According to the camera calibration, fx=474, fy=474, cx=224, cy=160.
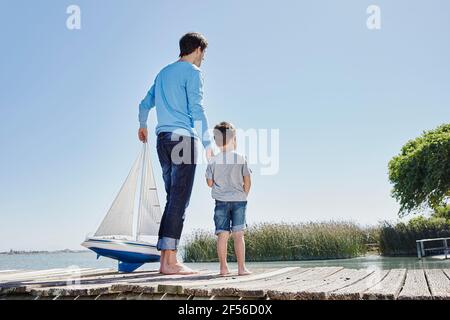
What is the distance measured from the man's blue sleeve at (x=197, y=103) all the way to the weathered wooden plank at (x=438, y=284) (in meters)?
2.15

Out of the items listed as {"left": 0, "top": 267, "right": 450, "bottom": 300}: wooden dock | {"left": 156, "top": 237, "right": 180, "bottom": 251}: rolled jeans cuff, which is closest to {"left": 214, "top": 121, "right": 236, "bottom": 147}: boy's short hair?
{"left": 156, "top": 237, "right": 180, "bottom": 251}: rolled jeans cuff

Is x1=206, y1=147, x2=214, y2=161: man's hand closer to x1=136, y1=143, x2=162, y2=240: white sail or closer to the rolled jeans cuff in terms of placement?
the rolled jeans cuff

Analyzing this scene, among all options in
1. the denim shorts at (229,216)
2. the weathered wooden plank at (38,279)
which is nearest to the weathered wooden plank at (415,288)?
the denim shorts at (229,216)

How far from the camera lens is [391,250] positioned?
21.5 metres

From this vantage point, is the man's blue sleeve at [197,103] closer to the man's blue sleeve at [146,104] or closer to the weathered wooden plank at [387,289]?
the man's blue sleeve at [146,104]

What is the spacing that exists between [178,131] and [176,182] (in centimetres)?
48

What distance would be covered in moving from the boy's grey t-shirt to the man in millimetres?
159

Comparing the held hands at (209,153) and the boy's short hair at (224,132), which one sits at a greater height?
the boy's short hair at (224,132)

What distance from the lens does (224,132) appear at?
4336 mm

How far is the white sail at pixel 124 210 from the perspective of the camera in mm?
5105

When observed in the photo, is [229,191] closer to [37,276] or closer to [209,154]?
[209,154]

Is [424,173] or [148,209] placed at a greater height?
[424,173]

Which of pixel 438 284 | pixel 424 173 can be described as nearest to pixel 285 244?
pixel 424 173
